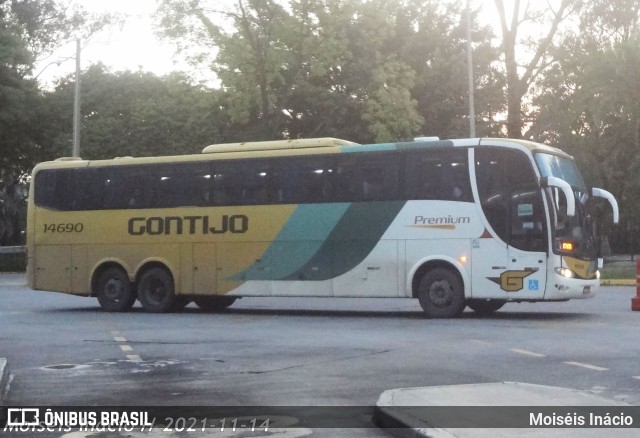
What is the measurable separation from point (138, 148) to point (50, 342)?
33.5 m

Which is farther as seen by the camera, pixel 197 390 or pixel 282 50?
pixel 282 50

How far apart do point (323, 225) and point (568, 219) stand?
481 cm

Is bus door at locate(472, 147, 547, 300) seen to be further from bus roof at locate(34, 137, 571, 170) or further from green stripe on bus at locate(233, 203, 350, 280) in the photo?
green stripe on bus at locate(233, 203, 350, 280)

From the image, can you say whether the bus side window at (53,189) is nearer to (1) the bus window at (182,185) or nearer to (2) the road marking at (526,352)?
(1) the bus window at (182,185)

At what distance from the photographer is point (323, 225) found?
23.3 meters

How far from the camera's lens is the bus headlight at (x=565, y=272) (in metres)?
21.0

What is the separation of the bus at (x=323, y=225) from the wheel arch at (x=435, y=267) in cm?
3

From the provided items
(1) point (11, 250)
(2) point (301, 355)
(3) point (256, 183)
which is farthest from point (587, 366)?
(1) point (11, 250)

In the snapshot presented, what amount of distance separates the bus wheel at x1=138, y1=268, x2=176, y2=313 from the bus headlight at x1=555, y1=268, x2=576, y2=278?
8.38m

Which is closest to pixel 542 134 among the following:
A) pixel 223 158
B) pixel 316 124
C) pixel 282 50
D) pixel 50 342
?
pixel 316 124

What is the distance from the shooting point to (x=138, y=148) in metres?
49.9

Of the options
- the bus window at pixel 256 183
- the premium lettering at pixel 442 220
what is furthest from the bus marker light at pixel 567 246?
the bus window at pixel 256 183

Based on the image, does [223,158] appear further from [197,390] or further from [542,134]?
[542,134]

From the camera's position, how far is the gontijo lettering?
24.3 metres
